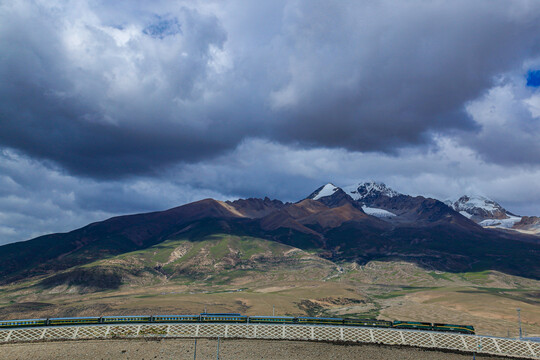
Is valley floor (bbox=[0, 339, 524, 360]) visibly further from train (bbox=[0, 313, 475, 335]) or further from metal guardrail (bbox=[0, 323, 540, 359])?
train (bbox=[0, 313, 475, 335])

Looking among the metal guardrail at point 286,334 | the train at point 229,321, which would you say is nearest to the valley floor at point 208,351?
the metal guardrail at point 286,334

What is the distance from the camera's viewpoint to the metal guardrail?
71850 millimetres

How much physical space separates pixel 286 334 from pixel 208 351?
16.9 meters

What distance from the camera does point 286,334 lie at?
76.6 m

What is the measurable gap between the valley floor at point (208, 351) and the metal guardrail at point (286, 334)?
287 cm

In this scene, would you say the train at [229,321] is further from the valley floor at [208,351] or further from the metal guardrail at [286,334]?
the valley floor at [208,351]

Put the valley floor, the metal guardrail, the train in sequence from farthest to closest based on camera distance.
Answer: the train
the metal guardrail
the valley floor

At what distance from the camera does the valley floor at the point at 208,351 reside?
2581 inches

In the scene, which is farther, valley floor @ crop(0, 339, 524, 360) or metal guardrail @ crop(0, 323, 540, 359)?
metal guardrail @ crop(0, 323, 540, 359)

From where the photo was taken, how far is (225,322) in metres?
81.4

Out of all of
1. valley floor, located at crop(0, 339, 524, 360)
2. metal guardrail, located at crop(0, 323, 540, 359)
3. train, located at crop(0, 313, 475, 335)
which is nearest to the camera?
valley floor, located at crop(0, 339, 524, 360)

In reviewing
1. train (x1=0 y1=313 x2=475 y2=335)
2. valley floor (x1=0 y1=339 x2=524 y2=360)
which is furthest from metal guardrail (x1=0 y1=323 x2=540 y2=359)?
train (x1=0 y1=313 x2=475 y2=335)

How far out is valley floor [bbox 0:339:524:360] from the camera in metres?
65.6

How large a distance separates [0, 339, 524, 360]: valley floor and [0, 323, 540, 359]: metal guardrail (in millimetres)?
2868
